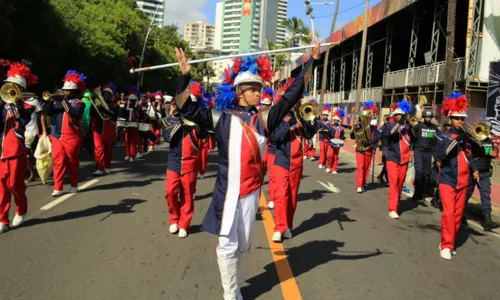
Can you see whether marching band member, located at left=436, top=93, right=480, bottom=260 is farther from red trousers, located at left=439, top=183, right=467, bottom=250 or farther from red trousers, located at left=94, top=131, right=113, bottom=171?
red trousers, located at left=94, top=131, right=113, bottom=171

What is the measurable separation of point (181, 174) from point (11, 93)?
2498mm

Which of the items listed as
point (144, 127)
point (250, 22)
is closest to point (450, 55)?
point (144, 127)

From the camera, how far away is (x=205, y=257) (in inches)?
204

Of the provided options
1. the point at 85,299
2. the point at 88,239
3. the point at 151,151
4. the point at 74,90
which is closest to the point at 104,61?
the point at 151,151

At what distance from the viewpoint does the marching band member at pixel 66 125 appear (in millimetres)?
8102

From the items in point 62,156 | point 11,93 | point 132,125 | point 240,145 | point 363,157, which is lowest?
point 62,156

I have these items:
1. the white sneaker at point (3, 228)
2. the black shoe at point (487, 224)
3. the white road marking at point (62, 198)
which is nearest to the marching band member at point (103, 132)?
the white road marking at point (62, 198)

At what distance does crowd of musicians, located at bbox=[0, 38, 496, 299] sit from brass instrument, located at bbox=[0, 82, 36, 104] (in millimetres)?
12

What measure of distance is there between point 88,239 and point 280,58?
3119 inches

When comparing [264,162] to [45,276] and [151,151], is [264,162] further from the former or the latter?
[151,151]

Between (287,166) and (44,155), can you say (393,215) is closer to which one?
(287,166)

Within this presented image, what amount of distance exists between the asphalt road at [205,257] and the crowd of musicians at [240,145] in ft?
1.25

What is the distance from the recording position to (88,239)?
18.6ft

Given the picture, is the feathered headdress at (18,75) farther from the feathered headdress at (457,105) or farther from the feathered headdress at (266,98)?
the feathered headdress at (457,105)
